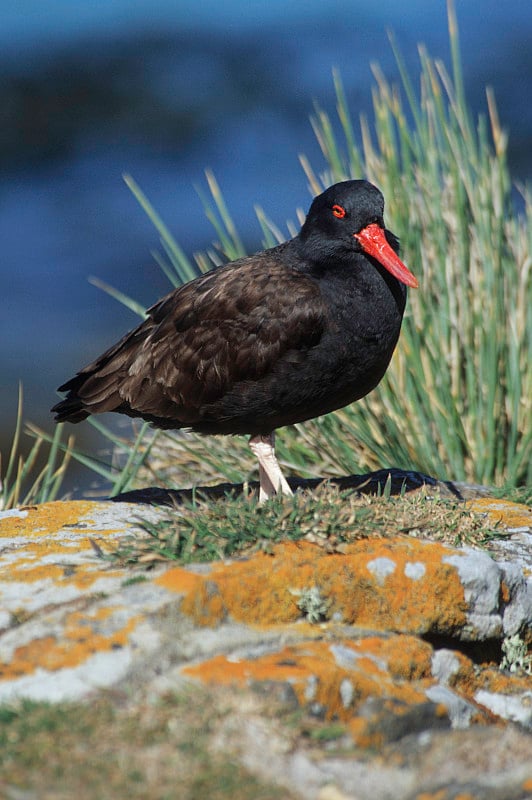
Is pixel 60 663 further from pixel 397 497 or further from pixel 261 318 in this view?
pixel 261 318

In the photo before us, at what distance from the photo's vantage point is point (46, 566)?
3.09 meters

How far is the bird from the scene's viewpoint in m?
4.11

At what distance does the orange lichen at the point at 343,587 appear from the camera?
2.76 meters

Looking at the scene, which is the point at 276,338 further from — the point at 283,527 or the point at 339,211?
the point at 283,527

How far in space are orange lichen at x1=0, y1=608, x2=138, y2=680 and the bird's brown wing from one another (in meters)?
1.79

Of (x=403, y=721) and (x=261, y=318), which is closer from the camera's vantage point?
(x=403, y=721)

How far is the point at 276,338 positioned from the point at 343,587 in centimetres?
148

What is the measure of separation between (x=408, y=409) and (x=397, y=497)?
1.65m

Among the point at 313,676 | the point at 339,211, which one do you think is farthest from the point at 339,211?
the point at 313,676

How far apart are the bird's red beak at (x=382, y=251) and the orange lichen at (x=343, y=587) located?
148 centimetres

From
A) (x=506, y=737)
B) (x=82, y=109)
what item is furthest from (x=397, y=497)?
(x=82, y=109)

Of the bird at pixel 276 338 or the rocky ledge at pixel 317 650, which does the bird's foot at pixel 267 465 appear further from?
the rocky ledge at pixel 317 650

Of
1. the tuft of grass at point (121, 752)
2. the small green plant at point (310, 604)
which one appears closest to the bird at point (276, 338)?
the small green plant at point (310, 604)

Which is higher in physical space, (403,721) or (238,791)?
(238,791)
